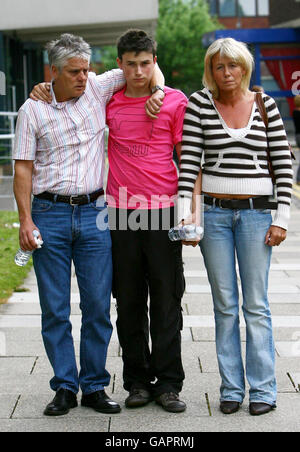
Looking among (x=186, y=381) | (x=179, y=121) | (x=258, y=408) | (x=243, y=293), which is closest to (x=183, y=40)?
(x=186, y=381)

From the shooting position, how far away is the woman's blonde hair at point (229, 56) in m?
3.91

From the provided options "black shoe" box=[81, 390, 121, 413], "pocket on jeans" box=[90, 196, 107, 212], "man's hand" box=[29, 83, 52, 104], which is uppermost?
"man's hand" box=[29, 83, 52, 104]

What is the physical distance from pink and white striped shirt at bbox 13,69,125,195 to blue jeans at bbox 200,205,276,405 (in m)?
0.67

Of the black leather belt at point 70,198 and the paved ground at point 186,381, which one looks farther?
the black leather belt at point 70,198

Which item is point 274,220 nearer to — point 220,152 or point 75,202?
point 220,152

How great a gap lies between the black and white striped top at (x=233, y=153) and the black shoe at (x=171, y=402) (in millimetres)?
1068

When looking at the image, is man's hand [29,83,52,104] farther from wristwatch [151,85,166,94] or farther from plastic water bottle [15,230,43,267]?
plastic water bottle [15,230,43,267]

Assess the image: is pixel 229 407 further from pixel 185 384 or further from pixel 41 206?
pixel 41 206

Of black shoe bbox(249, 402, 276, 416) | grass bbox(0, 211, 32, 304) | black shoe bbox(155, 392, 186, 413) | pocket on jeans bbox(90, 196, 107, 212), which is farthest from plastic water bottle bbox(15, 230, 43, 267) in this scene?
grass bbox(0, 211, 32, 304)

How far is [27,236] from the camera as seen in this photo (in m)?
4.06

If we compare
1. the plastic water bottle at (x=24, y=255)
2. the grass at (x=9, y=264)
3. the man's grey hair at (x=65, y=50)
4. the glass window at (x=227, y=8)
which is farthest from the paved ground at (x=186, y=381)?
the glass window at (x=227, y=8)

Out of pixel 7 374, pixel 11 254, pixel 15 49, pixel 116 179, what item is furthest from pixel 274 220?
pixel 15 49

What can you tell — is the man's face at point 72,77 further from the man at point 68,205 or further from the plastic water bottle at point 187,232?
the plastic water bottle at point 187,232

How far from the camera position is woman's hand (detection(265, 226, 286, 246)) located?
405cm
